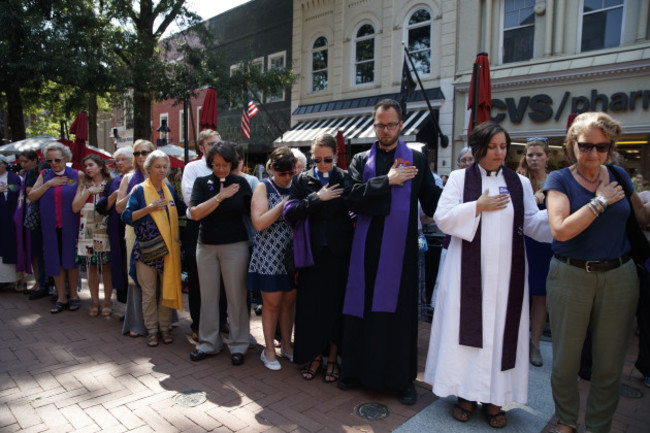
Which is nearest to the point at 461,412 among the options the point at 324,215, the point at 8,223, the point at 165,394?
the point at 324,215

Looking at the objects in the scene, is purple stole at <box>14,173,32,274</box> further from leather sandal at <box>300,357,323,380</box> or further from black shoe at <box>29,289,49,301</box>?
leather sandal at <box>300,357,323,380</box>

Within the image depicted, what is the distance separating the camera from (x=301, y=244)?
3.37m

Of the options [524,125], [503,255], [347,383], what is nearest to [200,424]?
[347,383]

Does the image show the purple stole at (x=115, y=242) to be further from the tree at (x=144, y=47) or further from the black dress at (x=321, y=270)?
the tree at (x=144, y=47)

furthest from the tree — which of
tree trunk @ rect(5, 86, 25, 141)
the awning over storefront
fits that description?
the awning over storefront

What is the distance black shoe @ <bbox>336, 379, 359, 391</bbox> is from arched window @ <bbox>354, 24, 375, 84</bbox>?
12.8 m

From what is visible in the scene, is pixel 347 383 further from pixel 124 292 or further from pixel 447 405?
pixel 124 292

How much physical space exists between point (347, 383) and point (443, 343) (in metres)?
0.91

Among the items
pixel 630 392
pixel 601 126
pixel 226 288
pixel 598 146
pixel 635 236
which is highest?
pixel 601 126

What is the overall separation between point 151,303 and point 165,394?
1.26 m

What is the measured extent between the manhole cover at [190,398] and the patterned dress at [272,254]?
0.90 m

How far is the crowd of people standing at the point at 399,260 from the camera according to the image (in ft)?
8.33

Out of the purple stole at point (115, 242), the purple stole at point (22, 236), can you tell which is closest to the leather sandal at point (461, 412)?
the purple stole at point (115, 242)

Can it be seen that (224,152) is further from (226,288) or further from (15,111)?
(15,111)
